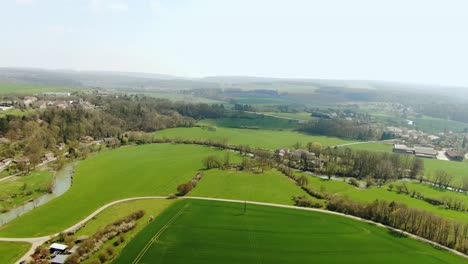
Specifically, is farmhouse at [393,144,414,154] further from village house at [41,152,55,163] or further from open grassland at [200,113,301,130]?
village house at [41,152,55,163]

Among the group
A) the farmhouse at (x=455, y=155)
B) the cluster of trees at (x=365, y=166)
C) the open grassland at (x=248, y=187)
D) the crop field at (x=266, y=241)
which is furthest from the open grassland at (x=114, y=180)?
the farmhouse at (x=455, y=155)

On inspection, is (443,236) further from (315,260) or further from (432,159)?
(432,159)

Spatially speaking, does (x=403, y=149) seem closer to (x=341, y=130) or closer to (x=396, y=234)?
(x=341, y=130)


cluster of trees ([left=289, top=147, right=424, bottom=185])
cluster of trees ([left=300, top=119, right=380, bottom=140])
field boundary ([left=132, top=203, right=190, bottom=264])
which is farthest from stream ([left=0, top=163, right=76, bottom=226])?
cluster of trees ([left=300, top=119, right=380, bottom=140])

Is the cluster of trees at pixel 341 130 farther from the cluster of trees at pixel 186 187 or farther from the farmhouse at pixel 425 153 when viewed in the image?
the cluster of trees at pixel 186 187

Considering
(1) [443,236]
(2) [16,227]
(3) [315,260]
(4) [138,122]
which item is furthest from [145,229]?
(4) [138,122]

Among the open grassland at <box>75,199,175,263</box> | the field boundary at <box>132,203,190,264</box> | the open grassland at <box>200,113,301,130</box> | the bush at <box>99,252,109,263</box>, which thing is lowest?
the open grassland at <box>75,199,175,263</box>

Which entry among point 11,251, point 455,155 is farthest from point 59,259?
point 455,155
